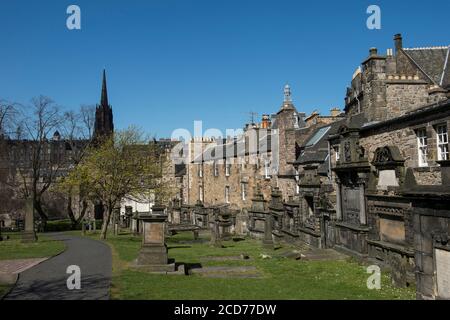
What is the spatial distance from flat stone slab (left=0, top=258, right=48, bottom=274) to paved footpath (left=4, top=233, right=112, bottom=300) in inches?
11.7

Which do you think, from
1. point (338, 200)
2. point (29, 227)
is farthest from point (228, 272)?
point (29, 227)

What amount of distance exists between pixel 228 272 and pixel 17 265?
783 centimetres

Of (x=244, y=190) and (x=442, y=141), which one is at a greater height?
(x=442, y=141)

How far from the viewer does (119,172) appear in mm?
26703

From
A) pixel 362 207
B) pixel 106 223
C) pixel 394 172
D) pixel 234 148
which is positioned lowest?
pixel 106 223

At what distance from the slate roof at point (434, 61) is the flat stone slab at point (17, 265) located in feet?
Answer: 73.6

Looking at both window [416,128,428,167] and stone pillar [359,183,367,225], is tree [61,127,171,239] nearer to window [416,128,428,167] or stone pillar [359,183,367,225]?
stone pillar [359,183,367,225]

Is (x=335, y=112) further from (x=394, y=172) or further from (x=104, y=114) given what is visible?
(x=104, y=114)

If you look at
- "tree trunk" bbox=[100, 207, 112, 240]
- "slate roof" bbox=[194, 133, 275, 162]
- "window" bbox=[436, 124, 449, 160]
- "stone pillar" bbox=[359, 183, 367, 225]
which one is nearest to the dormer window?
"slate roof" bbox=[194, 133, 275, 162]

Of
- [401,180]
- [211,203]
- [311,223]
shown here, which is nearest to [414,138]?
[401,180]

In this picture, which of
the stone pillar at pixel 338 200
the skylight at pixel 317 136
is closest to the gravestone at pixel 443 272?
the stone pillar at pixel 338 200

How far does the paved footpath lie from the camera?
31.7ft
